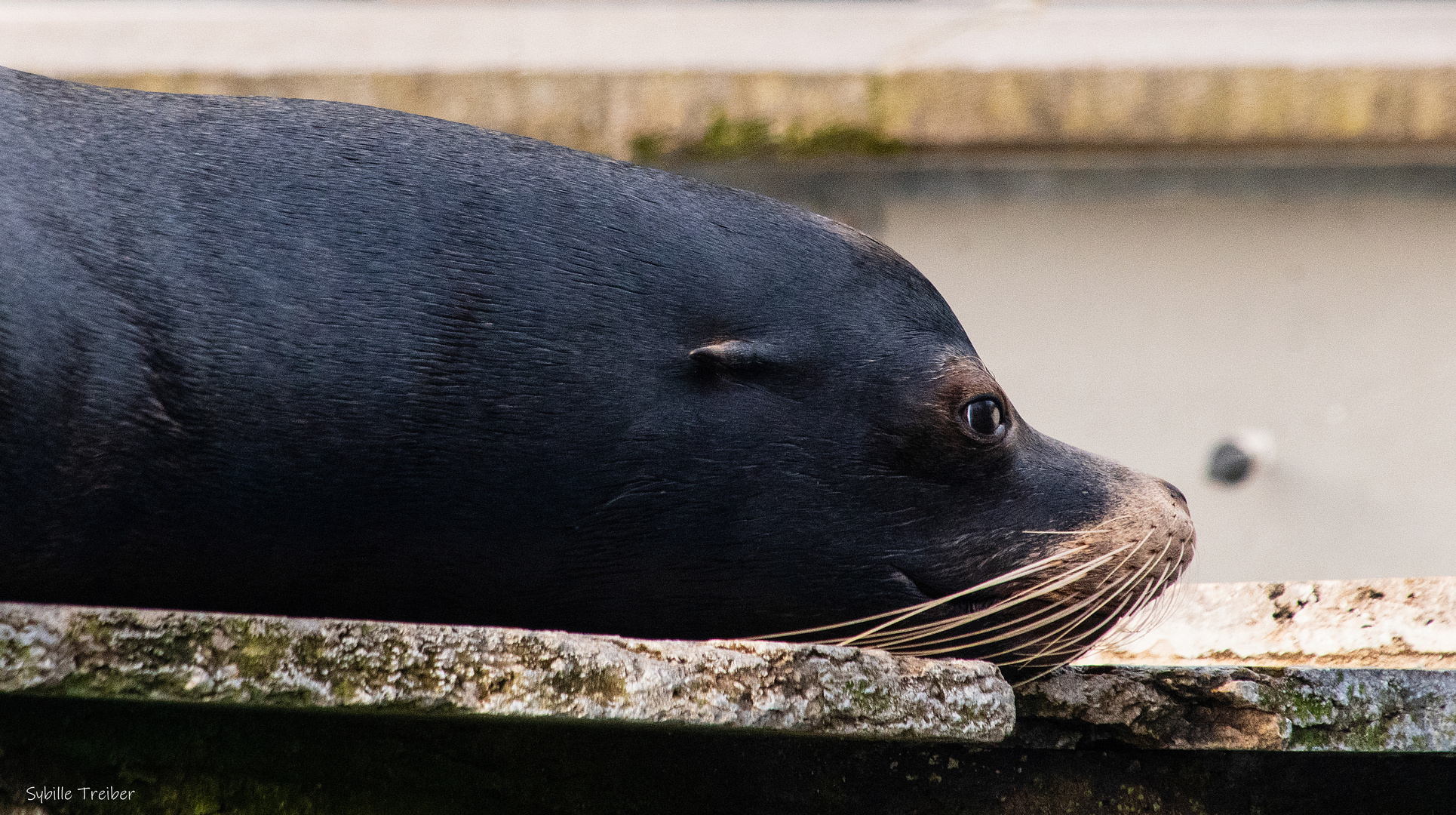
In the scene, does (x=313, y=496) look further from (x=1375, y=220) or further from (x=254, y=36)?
(x=1375, y=220)

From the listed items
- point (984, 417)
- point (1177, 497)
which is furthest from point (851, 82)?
point (984, 417)

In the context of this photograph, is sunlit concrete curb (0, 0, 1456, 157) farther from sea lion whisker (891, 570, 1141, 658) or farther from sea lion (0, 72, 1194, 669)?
sea lion whisker (891, 570, 1141, 658)

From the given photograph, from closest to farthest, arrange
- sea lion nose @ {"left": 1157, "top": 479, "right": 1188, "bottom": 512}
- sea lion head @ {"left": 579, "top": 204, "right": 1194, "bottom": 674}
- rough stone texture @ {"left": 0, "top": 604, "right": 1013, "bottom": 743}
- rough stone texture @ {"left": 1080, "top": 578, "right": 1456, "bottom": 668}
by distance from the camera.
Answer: rough stone texture @ {"left": 0, "top": 604, "right": 1013, "bottom": 743} → sea lion head @ {"left": 579, "top": 204, "right": 1194, "bottom": 674} → sea lion nose @ {"left": 1157, "top": 479, "right": 1188, "bottom": 512} → rough stone texture @ {"left": 1080, "top": 578, "right": 1456, "bottom": 668}

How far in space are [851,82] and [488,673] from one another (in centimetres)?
589

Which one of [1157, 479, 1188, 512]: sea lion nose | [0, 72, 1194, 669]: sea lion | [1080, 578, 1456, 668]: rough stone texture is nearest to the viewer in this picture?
[0, 72, 1194, 669]: sea lion

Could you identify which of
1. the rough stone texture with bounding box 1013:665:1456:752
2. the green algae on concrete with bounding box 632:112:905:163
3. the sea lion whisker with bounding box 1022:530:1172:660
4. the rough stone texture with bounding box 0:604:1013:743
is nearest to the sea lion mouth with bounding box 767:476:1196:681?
the sea lion whisker with bounding box 1022:530:1172:660

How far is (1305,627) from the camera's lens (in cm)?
296

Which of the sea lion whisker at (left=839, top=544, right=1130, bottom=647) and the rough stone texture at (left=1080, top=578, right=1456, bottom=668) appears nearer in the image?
the sea lion whisker at (left=839, top=544, right=1130, bottom=647)

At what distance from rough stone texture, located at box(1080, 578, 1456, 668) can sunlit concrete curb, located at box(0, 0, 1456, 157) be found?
439cm

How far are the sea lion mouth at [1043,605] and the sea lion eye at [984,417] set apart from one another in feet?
0.59

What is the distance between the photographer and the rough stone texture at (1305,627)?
2.75 metres

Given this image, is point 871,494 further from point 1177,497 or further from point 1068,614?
point 1177,497

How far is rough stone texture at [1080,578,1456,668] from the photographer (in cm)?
275

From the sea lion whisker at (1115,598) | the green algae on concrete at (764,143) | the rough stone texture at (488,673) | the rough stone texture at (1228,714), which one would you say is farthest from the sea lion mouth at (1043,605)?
the green algae on concrete at (764,143)
